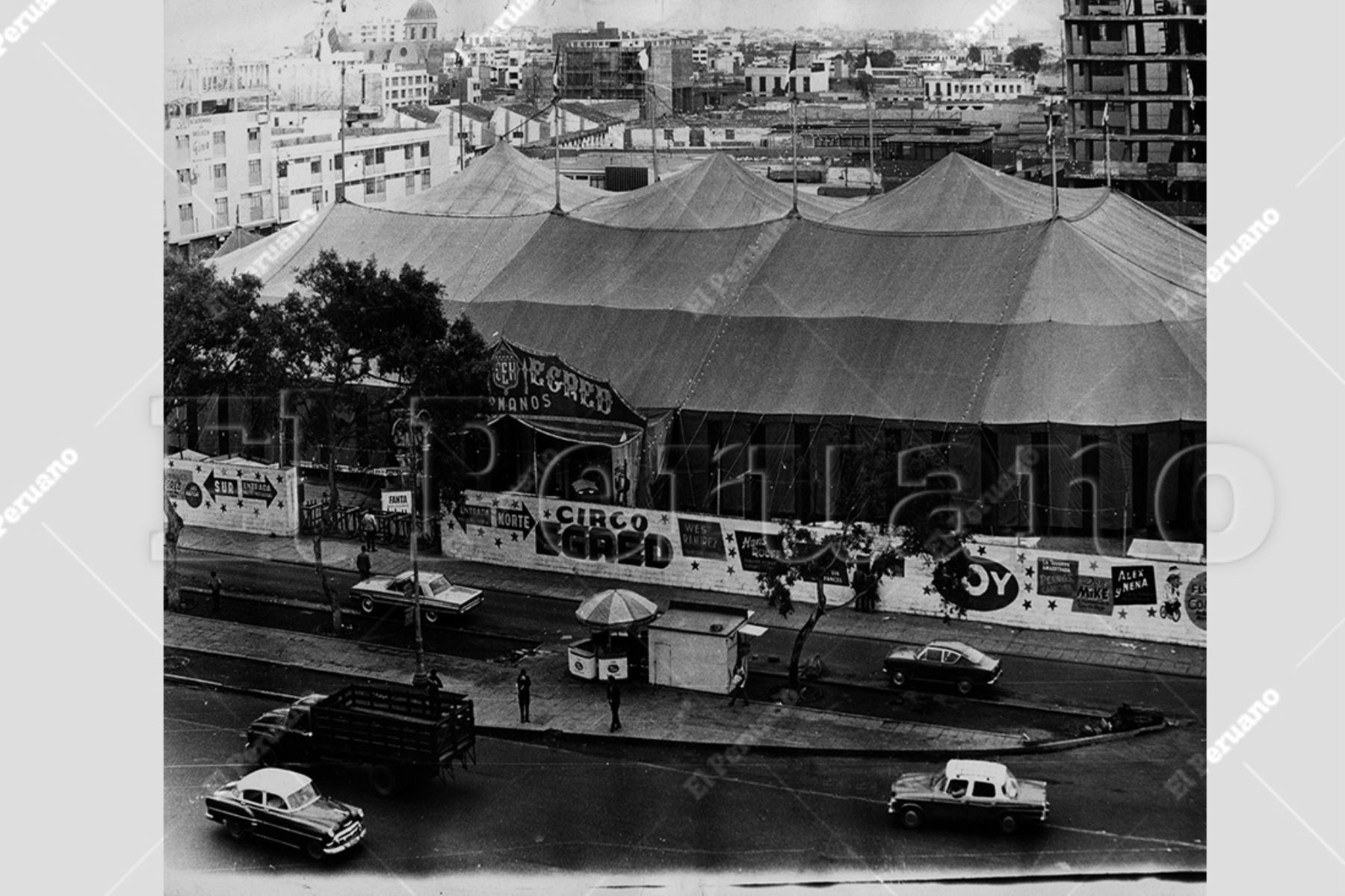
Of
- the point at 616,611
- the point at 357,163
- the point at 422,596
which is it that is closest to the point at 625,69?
the point at 422,596

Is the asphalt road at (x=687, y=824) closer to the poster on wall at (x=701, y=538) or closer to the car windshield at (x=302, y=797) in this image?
the car windshield at (x=302, y=797)

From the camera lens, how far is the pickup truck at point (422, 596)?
92.3 ft

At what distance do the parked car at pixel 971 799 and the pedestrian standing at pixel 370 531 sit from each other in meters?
13.4

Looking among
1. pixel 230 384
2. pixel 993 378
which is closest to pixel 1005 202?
pixel 993 378

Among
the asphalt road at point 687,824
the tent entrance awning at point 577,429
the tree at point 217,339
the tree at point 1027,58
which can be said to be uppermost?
the tree at point 1027,58

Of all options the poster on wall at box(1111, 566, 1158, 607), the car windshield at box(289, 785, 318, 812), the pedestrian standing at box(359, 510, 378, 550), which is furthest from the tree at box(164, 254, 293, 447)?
the poster on wall at box(1111, 566, 1158, 607)

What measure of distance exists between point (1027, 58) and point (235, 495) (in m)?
25.4

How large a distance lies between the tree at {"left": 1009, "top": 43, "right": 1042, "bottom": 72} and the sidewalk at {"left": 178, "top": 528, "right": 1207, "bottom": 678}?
71.7ft

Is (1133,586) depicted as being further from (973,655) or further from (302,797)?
(302,797)

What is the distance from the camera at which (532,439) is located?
31703mm

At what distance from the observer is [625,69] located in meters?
40.0

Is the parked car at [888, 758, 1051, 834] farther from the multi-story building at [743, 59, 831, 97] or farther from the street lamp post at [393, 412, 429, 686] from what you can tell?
the multi-story building at [743, 59, 831, 97]

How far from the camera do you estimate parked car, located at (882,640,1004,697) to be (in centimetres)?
2497

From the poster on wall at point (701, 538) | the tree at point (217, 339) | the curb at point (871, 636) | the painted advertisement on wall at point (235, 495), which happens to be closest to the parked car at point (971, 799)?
the curb at point (871, 636)
